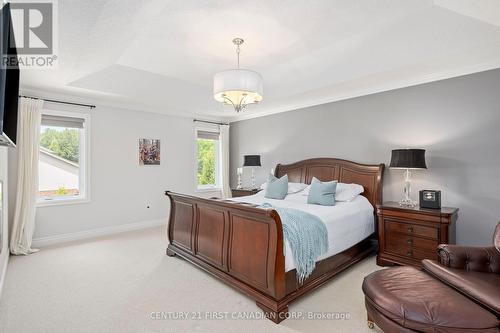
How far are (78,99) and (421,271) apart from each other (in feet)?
17.8

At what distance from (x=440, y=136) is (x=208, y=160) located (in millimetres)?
4788

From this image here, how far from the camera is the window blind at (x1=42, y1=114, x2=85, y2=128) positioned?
4223 mm

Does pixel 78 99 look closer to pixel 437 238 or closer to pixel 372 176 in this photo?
pixel 372 176

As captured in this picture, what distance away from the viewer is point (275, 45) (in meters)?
3.02

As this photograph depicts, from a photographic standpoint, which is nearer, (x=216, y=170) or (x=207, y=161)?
(x=207, y=161)

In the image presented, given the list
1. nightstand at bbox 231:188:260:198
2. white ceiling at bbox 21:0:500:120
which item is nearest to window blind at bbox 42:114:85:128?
white ceiling at bbox 21:0:500:120

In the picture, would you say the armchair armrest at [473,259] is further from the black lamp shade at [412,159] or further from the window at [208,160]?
the window at [208,160]

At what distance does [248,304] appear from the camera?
2471 mm

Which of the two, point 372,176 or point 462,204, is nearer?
point 462,204

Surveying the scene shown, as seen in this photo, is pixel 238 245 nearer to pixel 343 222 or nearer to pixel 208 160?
pixel 343 222

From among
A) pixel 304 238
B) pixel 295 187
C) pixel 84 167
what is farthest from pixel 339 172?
pixel 84 167

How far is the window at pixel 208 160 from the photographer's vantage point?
20.9 feet

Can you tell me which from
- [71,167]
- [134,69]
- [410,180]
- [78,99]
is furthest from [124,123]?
[410,180]

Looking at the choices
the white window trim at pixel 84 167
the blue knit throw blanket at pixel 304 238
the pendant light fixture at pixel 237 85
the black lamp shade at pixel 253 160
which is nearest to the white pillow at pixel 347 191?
the blue knit throw blanket at pixel 304 238
